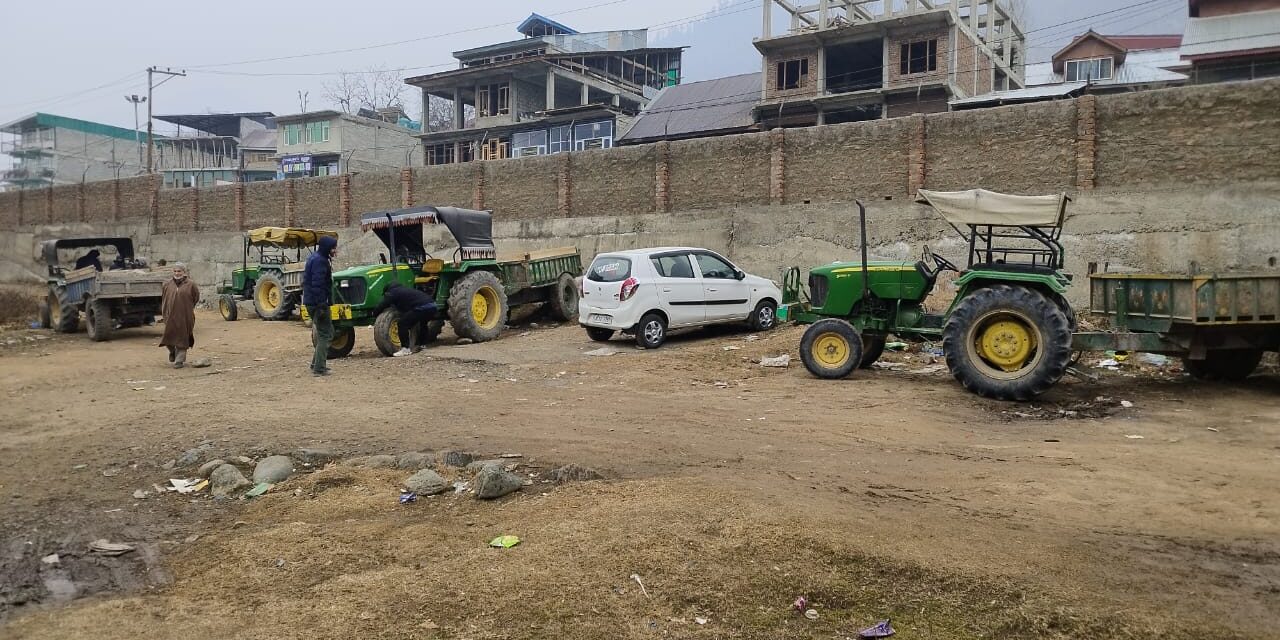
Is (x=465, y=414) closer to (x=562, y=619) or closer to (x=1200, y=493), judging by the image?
(x=562, y=619)

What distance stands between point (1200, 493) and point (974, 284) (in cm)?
416

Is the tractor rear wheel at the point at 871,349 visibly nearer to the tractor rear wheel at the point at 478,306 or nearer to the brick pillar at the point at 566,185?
the tractor rear wheel at the point at 478,306

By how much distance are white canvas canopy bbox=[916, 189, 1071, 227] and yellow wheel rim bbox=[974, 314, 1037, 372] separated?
3.42ft

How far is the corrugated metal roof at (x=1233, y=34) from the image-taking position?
90.2 feet

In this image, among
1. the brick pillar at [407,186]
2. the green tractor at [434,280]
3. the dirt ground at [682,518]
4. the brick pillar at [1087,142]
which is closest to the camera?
the dirt ground at [682,518]

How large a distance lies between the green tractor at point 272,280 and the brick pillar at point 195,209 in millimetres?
10102

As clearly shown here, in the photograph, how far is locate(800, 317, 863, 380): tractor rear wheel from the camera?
32.7 ft

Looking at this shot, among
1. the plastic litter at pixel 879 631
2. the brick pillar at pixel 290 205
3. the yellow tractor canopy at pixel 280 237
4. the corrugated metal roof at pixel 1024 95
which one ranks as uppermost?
the corrugated metal roof at pixel 1024 95

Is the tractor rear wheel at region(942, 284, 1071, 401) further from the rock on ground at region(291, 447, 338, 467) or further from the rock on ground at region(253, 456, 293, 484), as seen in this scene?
the rock on ground at region(253, 456, 293, 484)

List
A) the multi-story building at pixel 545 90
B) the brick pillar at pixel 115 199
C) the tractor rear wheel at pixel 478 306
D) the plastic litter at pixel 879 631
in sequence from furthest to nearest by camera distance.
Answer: the multi-story building at pixel 545 90 → the brick pillar at pixel 115 199 → the tractor rear wheel at pixel 478 306 → the plastic litter at pixel 879 631

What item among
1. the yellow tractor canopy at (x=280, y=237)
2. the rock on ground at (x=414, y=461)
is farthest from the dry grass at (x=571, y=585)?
the yellow tractor canopy at (x=280, y=237)

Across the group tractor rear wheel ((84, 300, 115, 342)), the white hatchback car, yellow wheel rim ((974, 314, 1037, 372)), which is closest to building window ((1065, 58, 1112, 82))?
the white hatchback car

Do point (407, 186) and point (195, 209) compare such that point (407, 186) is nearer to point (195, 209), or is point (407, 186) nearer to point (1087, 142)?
point (195, 209)

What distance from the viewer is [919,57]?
31.3 meters
